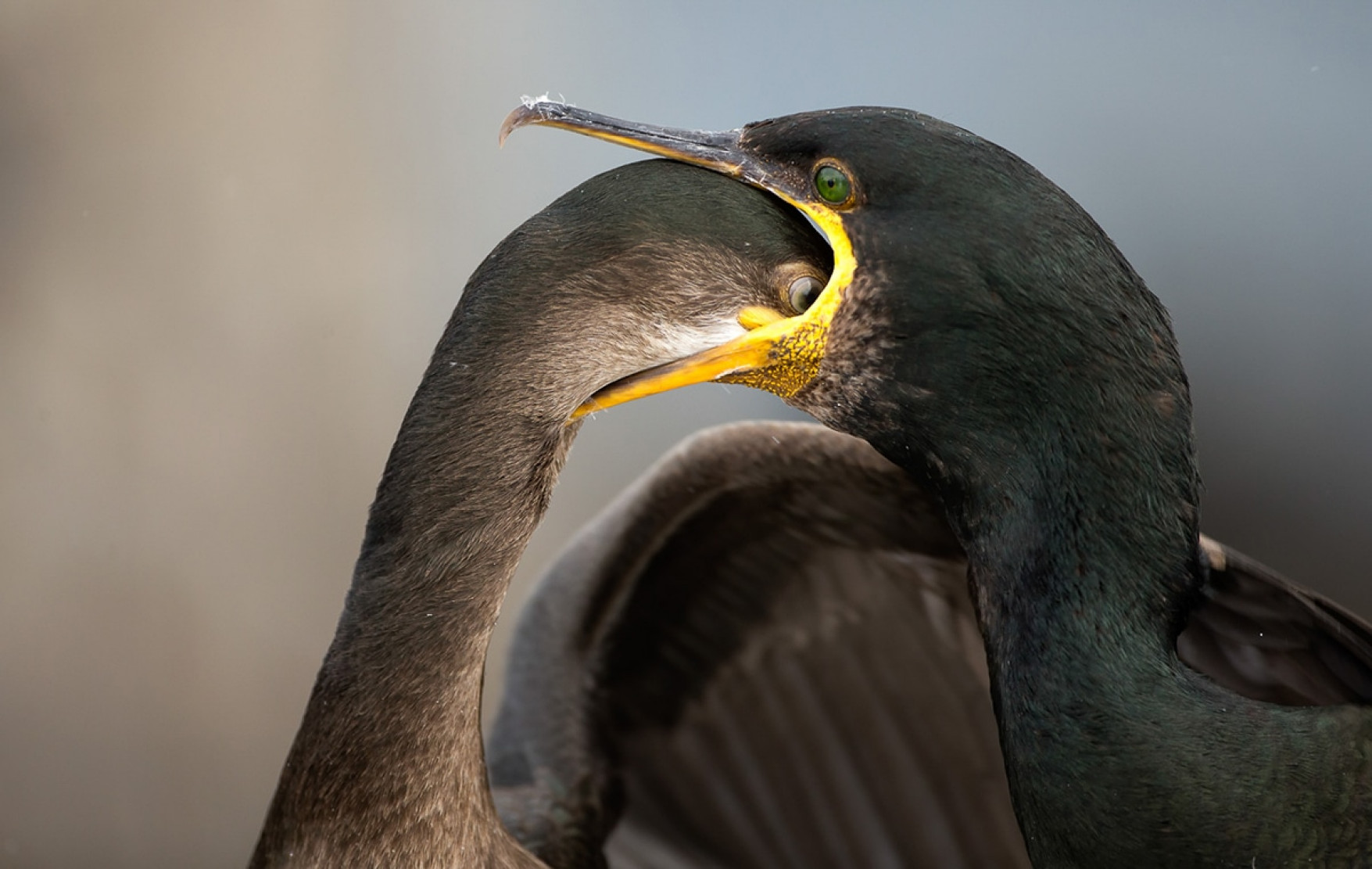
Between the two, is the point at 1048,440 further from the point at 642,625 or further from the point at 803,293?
the point at 642,625

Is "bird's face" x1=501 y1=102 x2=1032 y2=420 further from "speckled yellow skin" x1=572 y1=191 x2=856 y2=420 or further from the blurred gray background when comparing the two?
the blurred gray background

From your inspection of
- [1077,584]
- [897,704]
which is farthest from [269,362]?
[1077,584]

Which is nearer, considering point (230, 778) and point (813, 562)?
point (813, 562)

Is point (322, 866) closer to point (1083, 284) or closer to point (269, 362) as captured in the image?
point (1083, 284)

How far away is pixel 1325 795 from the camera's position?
0.68 meters

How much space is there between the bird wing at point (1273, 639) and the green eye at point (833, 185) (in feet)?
1.16

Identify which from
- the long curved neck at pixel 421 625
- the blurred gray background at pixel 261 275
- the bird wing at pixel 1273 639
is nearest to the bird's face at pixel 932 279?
the long curved neck at pixel 421 625

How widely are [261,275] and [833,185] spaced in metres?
1.25

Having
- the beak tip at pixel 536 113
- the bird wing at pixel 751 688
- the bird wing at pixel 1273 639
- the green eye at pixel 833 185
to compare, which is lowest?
the bird wing at pixel 751 688

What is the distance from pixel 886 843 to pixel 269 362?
3.38 feet

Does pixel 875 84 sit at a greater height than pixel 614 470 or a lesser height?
greater

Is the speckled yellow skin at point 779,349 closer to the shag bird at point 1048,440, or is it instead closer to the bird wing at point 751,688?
the shag bird at point 1048,440

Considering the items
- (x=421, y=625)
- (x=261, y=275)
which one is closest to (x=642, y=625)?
(x=421, y=625)

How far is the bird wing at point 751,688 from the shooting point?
1122 mm
